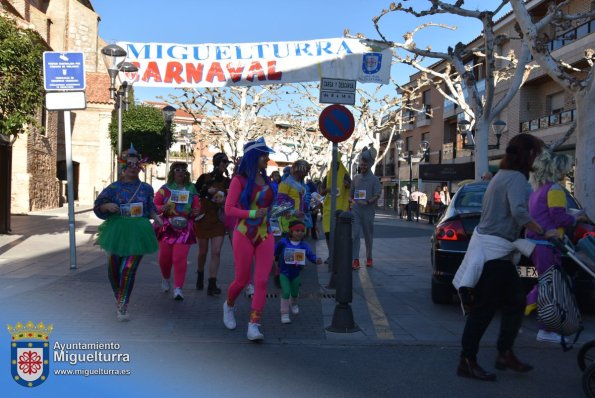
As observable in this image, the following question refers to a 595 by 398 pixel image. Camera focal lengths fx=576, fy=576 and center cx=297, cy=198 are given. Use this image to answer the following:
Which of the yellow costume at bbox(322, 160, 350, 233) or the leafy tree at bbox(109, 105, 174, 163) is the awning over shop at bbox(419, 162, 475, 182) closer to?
the leafy tree at bbox(109, 105, 174, 163)

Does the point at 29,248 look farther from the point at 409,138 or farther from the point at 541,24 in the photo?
the point at 409,138

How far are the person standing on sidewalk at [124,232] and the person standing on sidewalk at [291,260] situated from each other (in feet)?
4.30

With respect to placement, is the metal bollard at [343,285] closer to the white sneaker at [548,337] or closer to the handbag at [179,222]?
the white sneaker at [548,337]

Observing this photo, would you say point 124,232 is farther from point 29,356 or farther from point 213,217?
point 29,356

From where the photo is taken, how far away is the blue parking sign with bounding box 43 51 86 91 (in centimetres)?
877

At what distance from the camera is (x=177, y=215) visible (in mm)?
6926

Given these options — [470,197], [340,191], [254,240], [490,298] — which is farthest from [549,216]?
[340,191]

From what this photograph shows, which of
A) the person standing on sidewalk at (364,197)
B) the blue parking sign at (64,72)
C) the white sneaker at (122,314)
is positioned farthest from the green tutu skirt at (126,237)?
the person standing on sidewalk at (364,197)

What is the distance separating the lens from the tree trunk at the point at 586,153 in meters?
8.89

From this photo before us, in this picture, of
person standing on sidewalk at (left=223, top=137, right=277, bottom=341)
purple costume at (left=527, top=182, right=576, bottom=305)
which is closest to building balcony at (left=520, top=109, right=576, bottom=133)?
purple costume at (left=527, top=182, right=576, bottom=305)

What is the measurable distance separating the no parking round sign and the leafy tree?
1035 inches

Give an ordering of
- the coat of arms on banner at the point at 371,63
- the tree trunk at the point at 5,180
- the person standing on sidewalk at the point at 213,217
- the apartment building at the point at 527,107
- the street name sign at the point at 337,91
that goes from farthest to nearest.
→ the apartment building at the point at 527,107
the tree trunk at the point at 5,180
the coat of arms on banner at the point at 371,63
the street name sign at the point at 337,91
the person standing on sidewalk at the point at 213,217

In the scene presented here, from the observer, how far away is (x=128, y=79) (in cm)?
1099

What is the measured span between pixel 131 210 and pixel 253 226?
1.45m
